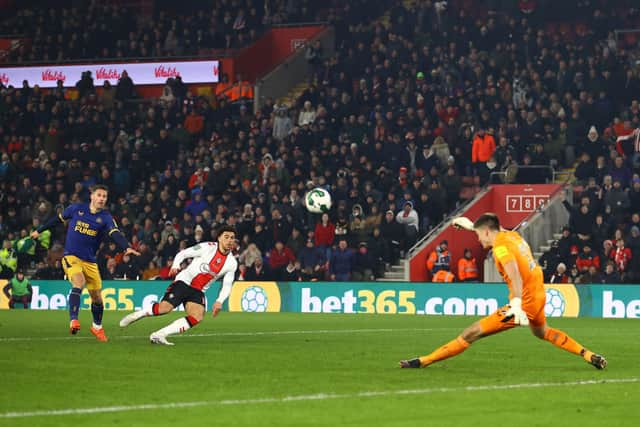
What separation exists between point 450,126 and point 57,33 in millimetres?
19952

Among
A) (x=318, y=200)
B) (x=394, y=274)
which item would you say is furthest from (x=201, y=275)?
(x=394, y=274)

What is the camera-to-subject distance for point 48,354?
14.8 meters

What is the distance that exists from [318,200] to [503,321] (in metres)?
18.4

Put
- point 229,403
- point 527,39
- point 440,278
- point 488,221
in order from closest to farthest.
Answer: point 229,403, point 488,221, point 440,278, point 527,39

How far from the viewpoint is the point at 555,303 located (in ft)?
90.3

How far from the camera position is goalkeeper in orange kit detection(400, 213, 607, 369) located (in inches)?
476

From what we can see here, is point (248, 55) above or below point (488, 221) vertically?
above

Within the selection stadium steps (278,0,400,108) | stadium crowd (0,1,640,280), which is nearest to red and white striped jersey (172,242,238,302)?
stadium crowd (0,1,640,280)

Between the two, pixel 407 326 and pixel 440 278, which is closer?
pixel 407 326

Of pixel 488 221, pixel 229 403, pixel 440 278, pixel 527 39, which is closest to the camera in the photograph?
pixel 229 403

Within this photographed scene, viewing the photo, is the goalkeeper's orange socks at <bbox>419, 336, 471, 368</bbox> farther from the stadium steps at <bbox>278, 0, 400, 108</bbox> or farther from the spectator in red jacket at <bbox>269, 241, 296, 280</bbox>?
the stadium steps at <bbox>278, 0, 400, 108</bbox>

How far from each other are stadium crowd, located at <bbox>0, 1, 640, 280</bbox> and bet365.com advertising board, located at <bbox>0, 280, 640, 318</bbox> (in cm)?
66

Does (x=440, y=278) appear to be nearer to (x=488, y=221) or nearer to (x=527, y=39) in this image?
(x=527, y=39)

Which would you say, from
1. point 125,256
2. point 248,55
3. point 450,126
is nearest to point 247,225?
point 125,256
